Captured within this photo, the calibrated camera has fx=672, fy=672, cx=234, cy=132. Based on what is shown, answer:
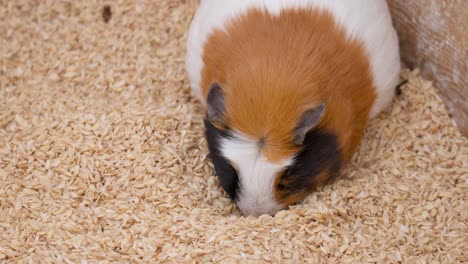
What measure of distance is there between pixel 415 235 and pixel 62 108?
214cm

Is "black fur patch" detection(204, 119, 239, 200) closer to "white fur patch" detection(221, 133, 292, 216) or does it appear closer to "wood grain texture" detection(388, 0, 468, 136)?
"white fur patch" detection(221, 133, 292, 216)

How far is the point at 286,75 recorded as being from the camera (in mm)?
3352

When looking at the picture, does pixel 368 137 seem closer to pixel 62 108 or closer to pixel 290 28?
pixel 290 28

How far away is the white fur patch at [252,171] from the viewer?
3.29 metres

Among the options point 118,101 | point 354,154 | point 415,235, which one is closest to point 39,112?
point 118,101

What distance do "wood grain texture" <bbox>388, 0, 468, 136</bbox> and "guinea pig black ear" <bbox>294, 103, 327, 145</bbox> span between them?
1.11m

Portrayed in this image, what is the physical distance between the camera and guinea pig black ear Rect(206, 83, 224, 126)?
11.1ft

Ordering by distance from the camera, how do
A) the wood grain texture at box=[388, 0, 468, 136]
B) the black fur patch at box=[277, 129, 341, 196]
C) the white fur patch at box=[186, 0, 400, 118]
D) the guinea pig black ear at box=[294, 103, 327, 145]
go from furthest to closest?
the wood grain texture at box=[388, 0, 468, 136], the white fur patch at box=[186, 0, 400, 118], the black fur patch at box=[277, 129, 341, 196], the guinea pig black ear at box=[294, 103, 327, 145]

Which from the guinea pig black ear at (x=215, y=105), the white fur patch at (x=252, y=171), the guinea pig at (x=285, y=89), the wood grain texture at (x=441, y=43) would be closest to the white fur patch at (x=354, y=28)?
the guinea pig at (x=285, y=89)

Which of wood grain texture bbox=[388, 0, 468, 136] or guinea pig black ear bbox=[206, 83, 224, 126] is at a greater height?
guinea pig black ear bbox=[206, 83, 224, 126]

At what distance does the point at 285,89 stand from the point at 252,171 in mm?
436

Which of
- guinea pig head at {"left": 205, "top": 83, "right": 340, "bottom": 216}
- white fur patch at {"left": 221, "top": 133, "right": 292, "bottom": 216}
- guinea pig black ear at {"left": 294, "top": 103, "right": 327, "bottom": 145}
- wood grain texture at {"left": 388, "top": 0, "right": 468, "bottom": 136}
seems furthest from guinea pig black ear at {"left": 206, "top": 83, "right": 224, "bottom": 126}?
wood grain texture at {"left": 388, "top": 0, "right": 468, "bottom": 136}

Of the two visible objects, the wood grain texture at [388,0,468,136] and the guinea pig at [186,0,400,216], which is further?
the wood grain texture at [388,0,468,136]

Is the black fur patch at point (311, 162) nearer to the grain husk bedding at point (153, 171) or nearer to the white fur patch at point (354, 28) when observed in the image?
the grain husk bedding at point (153, 171)
